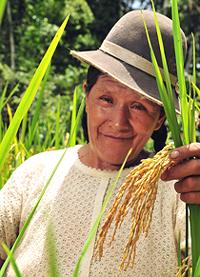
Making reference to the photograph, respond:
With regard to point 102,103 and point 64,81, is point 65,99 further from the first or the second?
point 102,103

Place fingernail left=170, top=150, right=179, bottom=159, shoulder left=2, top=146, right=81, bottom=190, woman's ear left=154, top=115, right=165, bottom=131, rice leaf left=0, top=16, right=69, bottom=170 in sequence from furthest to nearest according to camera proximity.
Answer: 1. shoulder left=2, top=146, right=81, bottom=190
2. woman's ear left=154, top=115, right=165, bottom=131
3. fingernail left=170, top=150, right=179, bottom=159
4. rice leaf left=0, top=16, right=69, bottom=170

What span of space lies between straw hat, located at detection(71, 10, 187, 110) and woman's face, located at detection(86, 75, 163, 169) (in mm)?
41

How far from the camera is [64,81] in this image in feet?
26.1

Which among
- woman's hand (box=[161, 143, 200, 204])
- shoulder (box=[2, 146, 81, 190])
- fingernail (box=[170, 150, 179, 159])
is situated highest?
fingernail (box=[170, 150, 179, 159])

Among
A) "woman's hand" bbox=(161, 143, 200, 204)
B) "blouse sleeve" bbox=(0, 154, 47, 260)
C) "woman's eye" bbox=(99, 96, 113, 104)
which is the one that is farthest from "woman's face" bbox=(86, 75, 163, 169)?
"woman's hand" bbox=(161, 143, 200, 204)

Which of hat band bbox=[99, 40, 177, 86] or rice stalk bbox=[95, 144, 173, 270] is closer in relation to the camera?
rice stalk bbox=[95, 144, 173, 270]

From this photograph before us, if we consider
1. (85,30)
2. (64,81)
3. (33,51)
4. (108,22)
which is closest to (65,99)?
(64,81)

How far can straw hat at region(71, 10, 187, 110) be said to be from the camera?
1.35m

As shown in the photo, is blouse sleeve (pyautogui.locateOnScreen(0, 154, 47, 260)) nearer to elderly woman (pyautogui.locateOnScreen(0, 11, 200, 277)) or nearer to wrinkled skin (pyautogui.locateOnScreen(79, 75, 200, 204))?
elderly woman (pyautogui.locateOnScreen(0, 11, 200, 277))

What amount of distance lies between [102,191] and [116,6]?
10296 mm

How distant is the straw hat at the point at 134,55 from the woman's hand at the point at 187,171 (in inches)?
14.9

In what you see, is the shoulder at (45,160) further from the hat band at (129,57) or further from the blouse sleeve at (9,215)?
the hat band at (129,57)

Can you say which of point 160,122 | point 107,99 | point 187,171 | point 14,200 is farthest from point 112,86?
point 187,171

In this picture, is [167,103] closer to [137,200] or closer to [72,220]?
[137,200]
